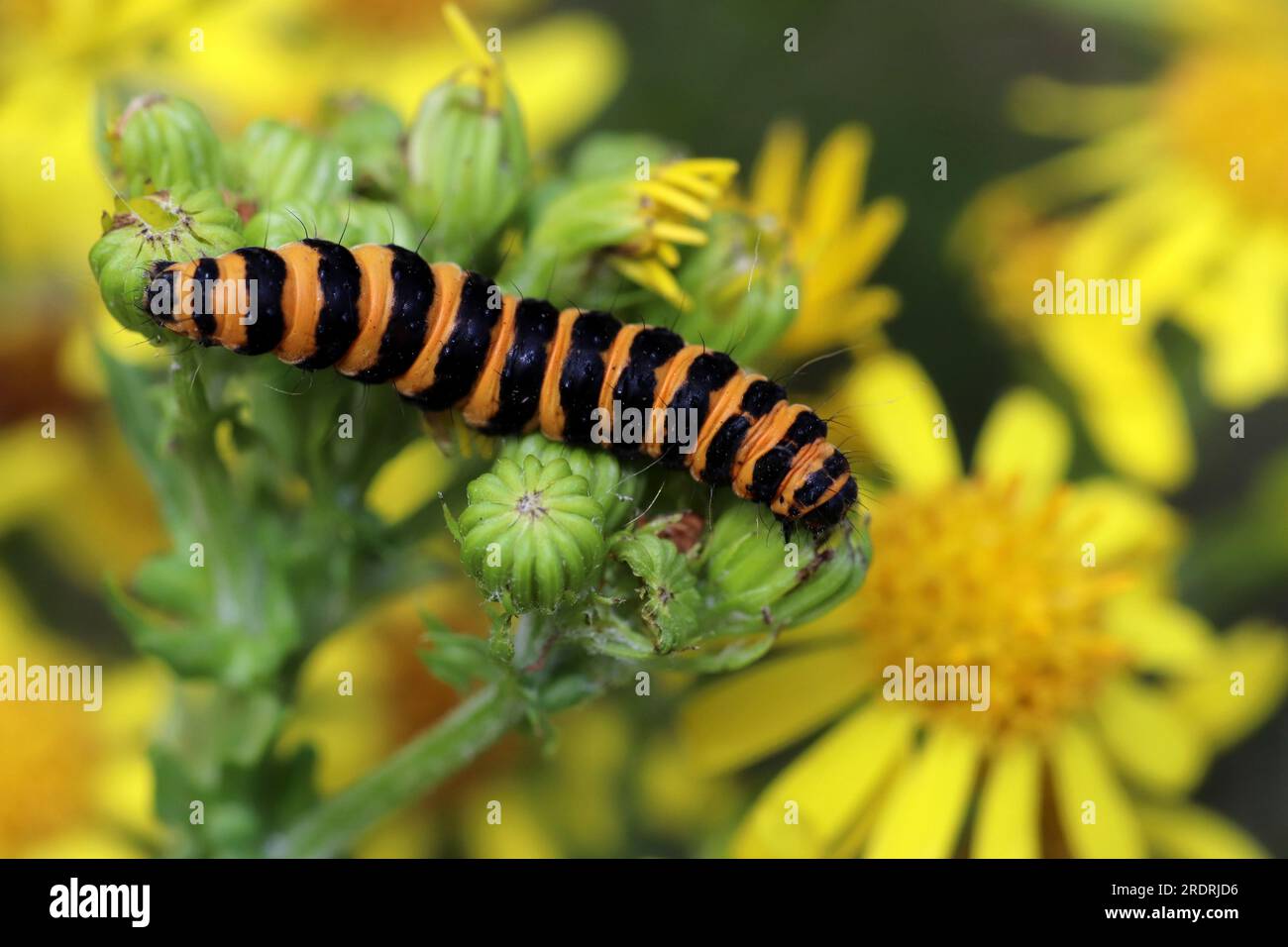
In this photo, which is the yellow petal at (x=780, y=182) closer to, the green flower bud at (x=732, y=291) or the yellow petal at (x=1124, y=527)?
the green flower bud at (x=732, y=291)

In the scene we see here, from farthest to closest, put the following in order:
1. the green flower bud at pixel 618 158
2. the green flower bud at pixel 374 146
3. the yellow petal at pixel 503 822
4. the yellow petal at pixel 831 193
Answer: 1. the yellow petal at pixel 503 822
2. the yellow petal at pixel 831 193
3. the green flower bud at pixel 618 158
4. the green flower bud at pixel 374 146

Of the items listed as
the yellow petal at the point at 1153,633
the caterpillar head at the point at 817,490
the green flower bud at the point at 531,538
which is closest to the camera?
the green flower bud at the point at 531,538

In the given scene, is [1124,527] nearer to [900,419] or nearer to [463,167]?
[900,419]

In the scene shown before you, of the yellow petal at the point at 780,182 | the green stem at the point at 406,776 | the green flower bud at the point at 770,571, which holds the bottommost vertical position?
the green stem at the point at 406,776

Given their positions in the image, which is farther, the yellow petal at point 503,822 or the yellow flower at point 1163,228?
the yellow flower at point 1163,228

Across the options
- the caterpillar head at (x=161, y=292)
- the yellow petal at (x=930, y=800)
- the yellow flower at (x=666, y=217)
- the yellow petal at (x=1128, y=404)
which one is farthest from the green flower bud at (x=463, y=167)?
the yellow petal at (x=1128, y=404)
